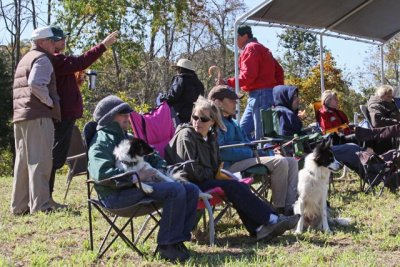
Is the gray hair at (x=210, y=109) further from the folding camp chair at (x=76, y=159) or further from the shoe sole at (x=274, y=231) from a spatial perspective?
the folding camp chair at (x=76, y=159)

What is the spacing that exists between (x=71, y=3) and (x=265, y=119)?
1466 centimetres

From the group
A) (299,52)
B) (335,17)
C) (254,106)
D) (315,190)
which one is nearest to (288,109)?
(254,106)

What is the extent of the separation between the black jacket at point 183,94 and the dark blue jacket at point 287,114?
0.95 metres

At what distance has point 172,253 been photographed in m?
3.65

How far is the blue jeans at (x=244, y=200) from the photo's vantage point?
4.23m

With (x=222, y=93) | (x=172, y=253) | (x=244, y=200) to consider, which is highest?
(x=222, y=93)

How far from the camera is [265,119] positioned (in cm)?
602

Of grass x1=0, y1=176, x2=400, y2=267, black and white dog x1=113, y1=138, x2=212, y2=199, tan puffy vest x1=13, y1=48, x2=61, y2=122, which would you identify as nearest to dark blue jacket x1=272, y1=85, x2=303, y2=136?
grass x1=0, y1=176, x2=400, y2=267

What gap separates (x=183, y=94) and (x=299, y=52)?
2701 centimetres

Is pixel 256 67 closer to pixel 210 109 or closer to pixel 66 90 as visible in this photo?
pixel 66 90

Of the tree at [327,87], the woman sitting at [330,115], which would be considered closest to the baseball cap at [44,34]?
the woman sitting at [330,115]

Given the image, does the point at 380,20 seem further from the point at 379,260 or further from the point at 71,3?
the point at 71,3

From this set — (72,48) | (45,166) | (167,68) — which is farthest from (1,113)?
(45,166)

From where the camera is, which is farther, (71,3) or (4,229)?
(71,3)
